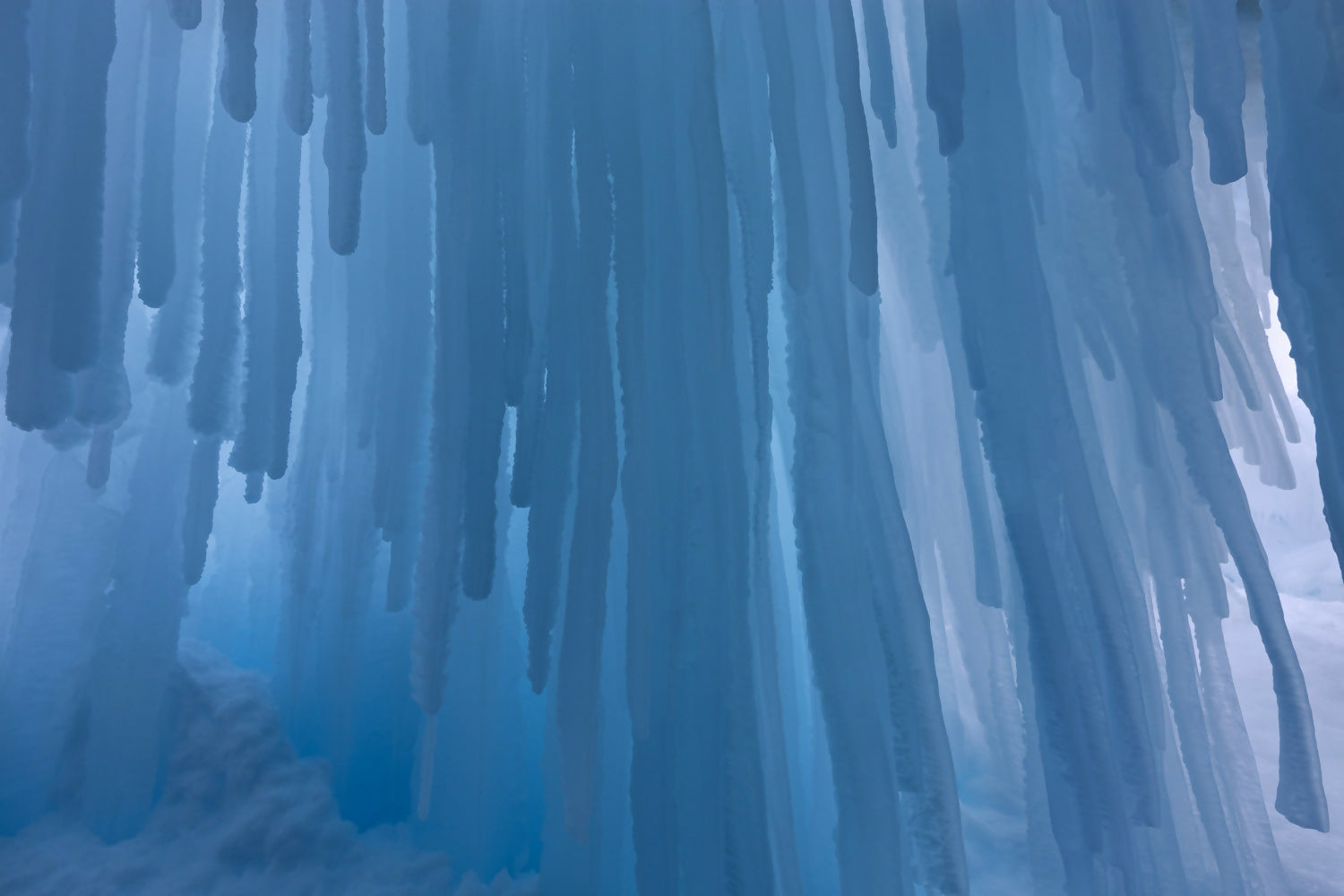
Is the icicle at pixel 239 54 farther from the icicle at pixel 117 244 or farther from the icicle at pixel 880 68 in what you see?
the icicle at pixel 880 68

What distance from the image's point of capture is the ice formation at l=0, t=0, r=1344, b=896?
4.04ft

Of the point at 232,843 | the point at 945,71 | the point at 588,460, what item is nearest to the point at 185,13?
the point at 588,460

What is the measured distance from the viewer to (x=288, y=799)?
1.44m

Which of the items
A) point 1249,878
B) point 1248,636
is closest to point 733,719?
point 1249,878

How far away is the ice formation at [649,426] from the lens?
4.04 ft

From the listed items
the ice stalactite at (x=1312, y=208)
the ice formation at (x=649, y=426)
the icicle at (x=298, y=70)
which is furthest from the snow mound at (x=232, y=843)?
the ice stalactite at (x=1312, y=208)

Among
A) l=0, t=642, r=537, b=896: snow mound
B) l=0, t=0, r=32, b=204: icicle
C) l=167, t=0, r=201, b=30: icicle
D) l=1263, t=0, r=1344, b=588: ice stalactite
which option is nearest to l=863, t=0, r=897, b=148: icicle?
l=1263, t=0, r=1344, b=588: ice stalactite

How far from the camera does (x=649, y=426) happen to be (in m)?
1.30

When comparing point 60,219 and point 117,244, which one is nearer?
point 60,219

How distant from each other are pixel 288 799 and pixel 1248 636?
277cm

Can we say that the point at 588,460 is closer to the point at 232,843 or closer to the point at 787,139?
the point at 787,139

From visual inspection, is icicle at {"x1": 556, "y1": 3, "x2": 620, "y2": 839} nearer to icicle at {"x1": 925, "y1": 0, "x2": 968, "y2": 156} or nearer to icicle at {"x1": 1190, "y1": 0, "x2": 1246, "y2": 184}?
icicle at {"x1": 925, "y1": 0, "x2": 968, "y2": 156}

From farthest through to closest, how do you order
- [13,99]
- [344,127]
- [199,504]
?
[199,504] < [344,127] < [13,99]

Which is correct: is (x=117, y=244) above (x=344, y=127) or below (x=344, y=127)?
below
